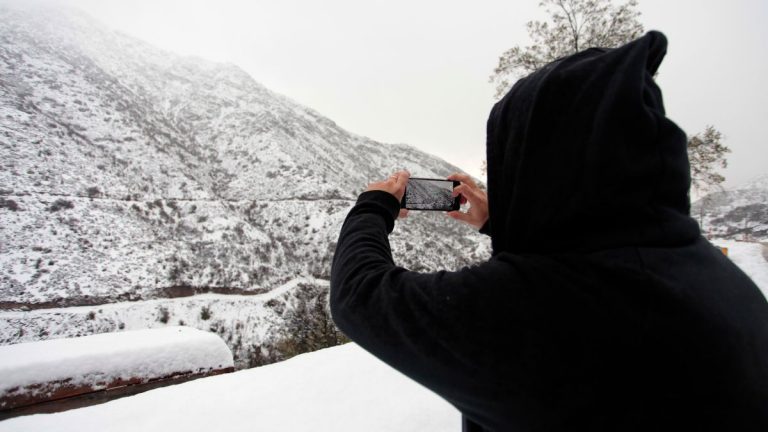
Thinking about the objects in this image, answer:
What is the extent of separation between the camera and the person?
543 mm

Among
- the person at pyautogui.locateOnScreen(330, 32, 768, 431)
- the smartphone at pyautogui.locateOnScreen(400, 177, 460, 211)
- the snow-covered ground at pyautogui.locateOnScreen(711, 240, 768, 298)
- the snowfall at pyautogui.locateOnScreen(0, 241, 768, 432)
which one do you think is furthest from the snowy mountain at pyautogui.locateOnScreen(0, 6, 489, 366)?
the snow-covered ground at pyautogui.locateOnScreen(711, 240, 768, 298)

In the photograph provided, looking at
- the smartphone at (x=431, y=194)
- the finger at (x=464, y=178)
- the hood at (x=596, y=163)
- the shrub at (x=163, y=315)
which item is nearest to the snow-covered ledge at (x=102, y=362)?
the smartphone at (x=431, y=194)

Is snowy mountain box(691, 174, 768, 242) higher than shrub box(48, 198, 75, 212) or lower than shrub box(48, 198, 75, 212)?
higher

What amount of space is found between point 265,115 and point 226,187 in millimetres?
18615

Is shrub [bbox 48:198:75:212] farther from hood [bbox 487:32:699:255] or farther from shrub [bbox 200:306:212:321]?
hood [bbox 487:32:699:255]

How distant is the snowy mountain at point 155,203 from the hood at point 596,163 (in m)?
15.1

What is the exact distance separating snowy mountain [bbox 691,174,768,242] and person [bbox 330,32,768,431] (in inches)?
1768

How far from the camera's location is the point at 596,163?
608 mm

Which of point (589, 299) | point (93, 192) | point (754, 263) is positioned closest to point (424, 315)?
point (589, 299)

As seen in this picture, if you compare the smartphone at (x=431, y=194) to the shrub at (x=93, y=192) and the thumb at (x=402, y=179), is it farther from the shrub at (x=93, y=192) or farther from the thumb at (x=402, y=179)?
the shrub at (x=93, y=192)

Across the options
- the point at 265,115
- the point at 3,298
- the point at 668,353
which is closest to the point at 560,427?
the point at 668,353

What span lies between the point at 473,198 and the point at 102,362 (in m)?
4.30

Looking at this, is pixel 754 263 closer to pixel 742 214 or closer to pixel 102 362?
pixel 102 362

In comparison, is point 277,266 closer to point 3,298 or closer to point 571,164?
point 3,298
